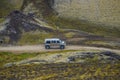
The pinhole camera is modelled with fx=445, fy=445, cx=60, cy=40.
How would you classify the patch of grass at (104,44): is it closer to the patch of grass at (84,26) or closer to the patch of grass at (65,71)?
the patch of grass at (84,26)

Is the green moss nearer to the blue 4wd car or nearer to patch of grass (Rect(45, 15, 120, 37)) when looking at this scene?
the blue 4wd car

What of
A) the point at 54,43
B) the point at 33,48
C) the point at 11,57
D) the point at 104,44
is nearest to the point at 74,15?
the point at 104,44

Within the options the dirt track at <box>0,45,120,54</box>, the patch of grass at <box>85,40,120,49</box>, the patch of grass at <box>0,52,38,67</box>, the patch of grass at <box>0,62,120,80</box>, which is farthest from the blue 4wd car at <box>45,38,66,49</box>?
the patch of grass at <box>0,62,120,80</box>

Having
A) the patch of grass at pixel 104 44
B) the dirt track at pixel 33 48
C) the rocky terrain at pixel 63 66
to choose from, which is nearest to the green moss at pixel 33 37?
the dirt track at pixel 33 48

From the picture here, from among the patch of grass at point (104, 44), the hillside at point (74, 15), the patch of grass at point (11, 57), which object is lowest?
the patch of grass at point (11, 57)

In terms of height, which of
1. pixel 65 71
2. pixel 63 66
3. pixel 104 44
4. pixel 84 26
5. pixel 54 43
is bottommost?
pixel 65 71

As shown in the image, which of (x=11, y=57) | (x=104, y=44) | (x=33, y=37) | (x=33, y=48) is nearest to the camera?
(x=11, y=57)

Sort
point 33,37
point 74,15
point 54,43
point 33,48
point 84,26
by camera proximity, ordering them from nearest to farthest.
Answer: point 54,43, point 33,48, point 33,37, point 84,26, point 74,15

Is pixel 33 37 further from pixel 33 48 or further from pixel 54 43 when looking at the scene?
pixel 54 43

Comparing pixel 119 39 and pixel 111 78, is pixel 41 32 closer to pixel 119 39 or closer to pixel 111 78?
pixel 119 39

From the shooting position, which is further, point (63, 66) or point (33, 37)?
point (33, 37)

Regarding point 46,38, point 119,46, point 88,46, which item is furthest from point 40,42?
point 119,46

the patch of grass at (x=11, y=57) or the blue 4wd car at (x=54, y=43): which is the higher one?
the blue 4wd car at (x=54, y=43)

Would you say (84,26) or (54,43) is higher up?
(84,26)
